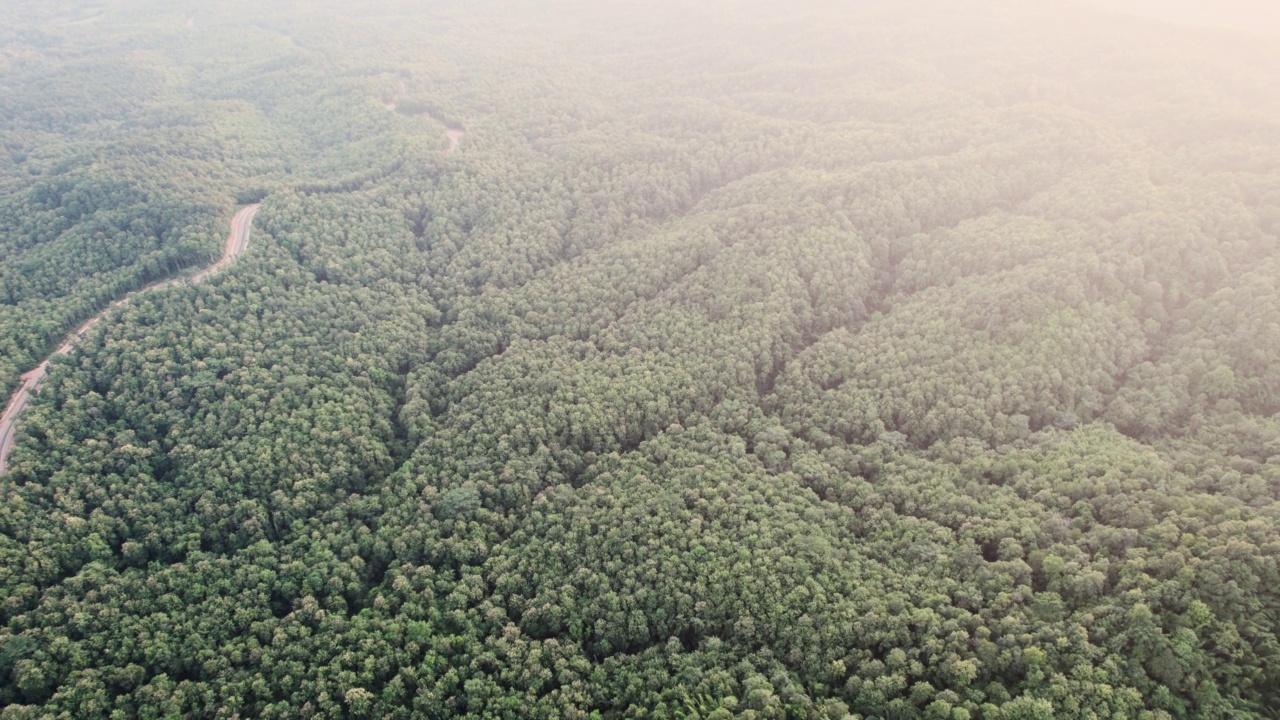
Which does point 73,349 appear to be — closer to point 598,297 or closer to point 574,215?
point 598,297

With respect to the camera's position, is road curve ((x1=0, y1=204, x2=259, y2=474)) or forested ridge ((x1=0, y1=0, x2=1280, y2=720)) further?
road curve ((x1=0, y1=204, x2=259, y2=474))

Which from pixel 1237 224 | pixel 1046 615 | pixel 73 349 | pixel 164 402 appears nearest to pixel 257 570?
pixel 164 402

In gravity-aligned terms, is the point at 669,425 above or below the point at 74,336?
below

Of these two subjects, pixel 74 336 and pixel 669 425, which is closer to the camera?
pixel 669 425

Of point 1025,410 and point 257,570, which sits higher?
point 1025,410
